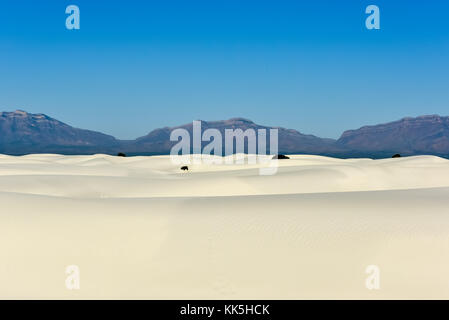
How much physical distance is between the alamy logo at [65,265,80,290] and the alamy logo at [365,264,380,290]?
3.62 meters

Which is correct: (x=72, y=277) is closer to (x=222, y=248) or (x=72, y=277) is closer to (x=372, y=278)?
(x=222, y=248)

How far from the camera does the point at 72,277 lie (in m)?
5.91

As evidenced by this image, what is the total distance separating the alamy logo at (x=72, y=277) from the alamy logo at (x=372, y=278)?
362 cm

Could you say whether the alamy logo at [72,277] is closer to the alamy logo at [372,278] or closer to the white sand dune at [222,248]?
the white sand dune at [222,248]

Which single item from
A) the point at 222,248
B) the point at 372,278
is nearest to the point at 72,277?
the point at 222,248

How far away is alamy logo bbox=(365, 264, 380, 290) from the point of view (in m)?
5.73

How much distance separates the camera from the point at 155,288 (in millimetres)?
5734

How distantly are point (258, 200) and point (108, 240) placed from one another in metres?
3.98

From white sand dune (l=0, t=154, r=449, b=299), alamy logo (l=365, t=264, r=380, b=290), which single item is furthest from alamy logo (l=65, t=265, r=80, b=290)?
alamy logo (l=365, t=264, r=380, b=290)

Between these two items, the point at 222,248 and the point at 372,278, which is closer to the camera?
the point at 372,278

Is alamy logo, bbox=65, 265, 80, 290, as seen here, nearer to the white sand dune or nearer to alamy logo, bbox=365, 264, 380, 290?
the white sand dune

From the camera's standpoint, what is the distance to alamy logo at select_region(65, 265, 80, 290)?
225 inches

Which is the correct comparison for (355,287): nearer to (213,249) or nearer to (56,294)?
(213,249)

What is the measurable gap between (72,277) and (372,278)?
3.83m
